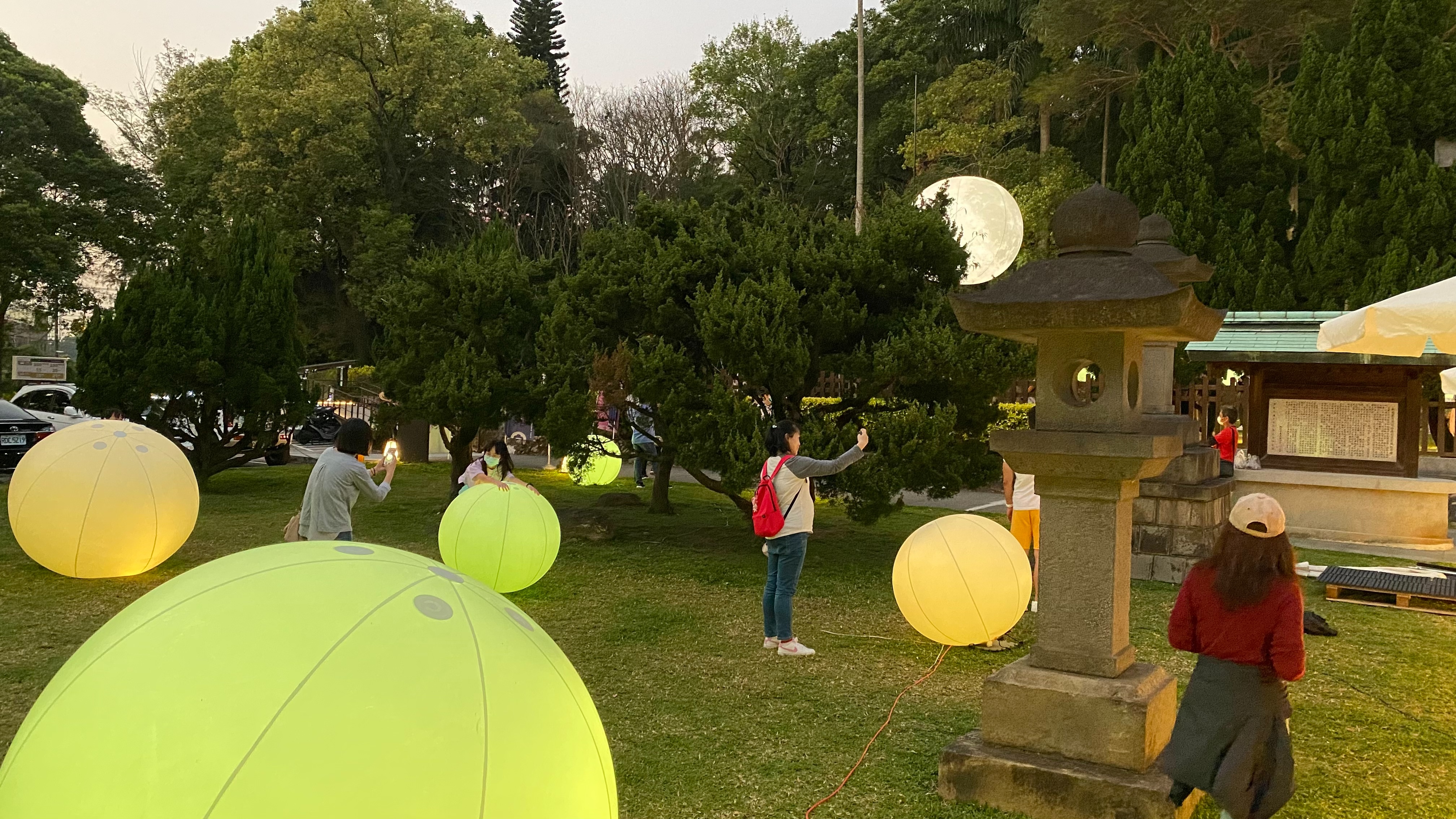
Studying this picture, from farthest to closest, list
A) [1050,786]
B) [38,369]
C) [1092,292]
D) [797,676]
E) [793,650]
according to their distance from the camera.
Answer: [38,369]
[793,650]
[797,676]
[1092,292]
[1050,786]

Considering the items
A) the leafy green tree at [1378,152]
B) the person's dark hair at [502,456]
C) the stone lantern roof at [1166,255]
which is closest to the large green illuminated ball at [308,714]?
the stone lantern roof at [1166,255]

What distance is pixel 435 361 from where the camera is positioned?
14336 millimetres

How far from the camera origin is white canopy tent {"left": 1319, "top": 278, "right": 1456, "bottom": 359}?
716cm

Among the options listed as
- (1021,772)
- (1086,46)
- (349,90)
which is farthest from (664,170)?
(1021,772)

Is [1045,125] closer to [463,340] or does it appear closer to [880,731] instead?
[463,340]

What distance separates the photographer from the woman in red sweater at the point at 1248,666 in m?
4.11

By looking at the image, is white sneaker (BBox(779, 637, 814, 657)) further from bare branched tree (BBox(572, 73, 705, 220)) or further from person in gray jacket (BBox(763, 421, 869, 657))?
bare branched tree (BBox(572, 73, 705, 220))

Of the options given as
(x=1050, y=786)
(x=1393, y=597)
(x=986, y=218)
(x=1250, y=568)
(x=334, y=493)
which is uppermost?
(x=986, y=218)

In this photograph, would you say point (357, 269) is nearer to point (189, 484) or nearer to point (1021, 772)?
point (189, 484)

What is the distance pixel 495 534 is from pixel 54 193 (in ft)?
83.6

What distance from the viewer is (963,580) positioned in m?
7.24

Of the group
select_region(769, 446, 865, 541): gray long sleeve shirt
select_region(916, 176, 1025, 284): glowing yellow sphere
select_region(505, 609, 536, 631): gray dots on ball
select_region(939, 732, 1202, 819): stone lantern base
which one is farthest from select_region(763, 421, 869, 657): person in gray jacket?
select_region(916, 176, 1025, 284): glowing yellow sphere

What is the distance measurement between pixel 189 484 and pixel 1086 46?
104 feet

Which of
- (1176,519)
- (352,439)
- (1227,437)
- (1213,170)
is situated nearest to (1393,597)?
(1176,519)
